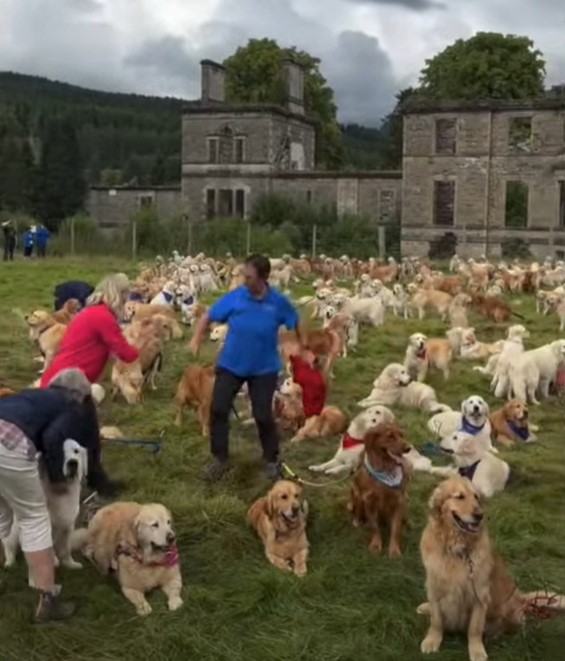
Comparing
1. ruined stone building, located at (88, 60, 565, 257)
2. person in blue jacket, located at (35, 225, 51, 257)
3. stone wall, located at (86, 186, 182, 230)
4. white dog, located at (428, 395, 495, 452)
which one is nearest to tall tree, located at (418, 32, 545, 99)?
A: ruined stone building, located at (88, 60, 565, 257)

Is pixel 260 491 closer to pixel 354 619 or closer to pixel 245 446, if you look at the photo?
pixel 245 446

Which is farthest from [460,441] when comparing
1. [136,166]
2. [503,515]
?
[136,166]

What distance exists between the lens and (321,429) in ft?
28.1

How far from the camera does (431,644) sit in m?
4.59

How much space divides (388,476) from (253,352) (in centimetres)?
154

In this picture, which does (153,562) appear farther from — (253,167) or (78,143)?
(78,143)

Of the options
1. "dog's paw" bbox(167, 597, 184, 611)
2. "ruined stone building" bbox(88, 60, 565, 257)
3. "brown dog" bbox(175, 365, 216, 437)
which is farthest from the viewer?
"ruined stone building" bbox(88, 60, 565, 257)

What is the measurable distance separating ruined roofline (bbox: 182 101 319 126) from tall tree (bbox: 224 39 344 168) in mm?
5108

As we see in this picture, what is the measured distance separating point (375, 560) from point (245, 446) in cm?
268

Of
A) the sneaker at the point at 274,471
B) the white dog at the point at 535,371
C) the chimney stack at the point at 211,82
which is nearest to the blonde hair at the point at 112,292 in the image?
the sneaker at the point at 274,471

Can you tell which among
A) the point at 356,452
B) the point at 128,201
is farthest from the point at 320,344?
the point at 128,201

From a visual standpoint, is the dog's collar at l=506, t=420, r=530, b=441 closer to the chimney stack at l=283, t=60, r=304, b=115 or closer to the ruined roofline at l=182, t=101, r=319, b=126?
the ruined roofline at l=182, t=101, r=319, b=126

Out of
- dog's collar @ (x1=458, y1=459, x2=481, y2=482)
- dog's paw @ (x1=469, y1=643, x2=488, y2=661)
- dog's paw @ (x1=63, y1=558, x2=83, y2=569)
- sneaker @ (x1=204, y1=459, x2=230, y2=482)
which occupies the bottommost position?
dog's paw @ (x1=63, y1=558, x2=83, y2=569)

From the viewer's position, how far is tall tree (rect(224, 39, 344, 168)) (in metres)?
53.6
